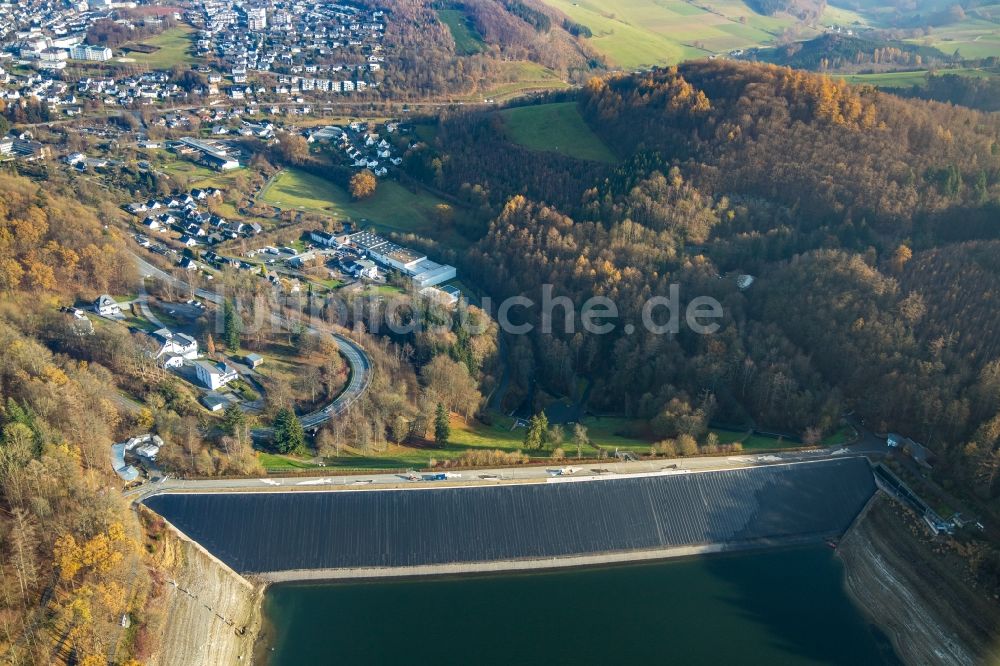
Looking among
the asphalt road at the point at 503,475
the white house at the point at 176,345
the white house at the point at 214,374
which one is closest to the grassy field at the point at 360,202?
the white house at the point at 176,345

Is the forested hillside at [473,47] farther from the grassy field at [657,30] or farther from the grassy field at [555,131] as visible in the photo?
the grassy field at [555,131]

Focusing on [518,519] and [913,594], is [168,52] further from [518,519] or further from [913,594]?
[913,594]

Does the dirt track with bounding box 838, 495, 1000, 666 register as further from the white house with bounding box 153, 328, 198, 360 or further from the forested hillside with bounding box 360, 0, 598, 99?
the forested hillside with bounding box 360, 0, 598, 99

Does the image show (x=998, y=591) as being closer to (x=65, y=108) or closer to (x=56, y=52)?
(x=65, y=108)

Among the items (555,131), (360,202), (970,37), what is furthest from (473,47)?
(970,37)

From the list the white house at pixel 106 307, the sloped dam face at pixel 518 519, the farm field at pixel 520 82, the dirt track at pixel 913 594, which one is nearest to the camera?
the dirt track at pixel 913 594
